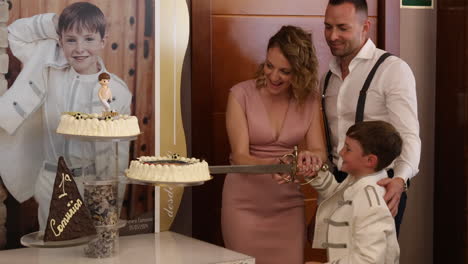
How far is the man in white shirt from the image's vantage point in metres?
3.12

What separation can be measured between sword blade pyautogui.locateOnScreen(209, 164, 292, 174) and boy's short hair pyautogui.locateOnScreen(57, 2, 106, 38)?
33.8 inches

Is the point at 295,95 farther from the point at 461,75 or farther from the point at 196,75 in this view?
the point at 461,75

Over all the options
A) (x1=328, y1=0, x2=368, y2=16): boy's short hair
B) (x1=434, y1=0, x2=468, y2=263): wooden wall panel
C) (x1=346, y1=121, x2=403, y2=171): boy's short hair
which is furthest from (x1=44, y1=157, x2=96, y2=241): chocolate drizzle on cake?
(x1=434, y1=0, x2=468, y2=263): wooden wall panel

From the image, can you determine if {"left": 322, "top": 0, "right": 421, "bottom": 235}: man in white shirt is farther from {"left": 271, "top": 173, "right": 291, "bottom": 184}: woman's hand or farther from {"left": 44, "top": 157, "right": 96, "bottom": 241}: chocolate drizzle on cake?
{"left": 44, "top": 157, "right": 96, "bottom": 241}: chocolate drizzle on cake

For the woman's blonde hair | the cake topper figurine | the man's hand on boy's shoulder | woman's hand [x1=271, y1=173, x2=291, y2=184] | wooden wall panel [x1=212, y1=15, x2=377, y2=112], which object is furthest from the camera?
wooden wall panel [x1=212, y1=15, x2=377, y2=112]

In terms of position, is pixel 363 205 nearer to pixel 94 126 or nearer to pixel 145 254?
pixel 145 254

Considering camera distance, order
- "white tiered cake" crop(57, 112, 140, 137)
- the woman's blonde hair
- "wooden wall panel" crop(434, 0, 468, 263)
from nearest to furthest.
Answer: "white tiered cake" crop(57, 112, 140, 137) → the woman's blonde hair → "wooden wall panel" crop(434, 0, 468, 263)

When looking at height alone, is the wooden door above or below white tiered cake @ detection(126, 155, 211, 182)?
above

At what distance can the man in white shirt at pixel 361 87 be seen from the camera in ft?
10.2

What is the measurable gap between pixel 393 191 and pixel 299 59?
2.30 feet

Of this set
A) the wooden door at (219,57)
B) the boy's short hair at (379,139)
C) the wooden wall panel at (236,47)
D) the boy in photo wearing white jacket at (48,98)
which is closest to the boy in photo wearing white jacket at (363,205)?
the boy's short hair at (379,139)

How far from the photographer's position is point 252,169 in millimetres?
2910

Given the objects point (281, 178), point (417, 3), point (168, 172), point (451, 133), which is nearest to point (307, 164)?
point (281, 178)

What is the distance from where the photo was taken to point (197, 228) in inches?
143
